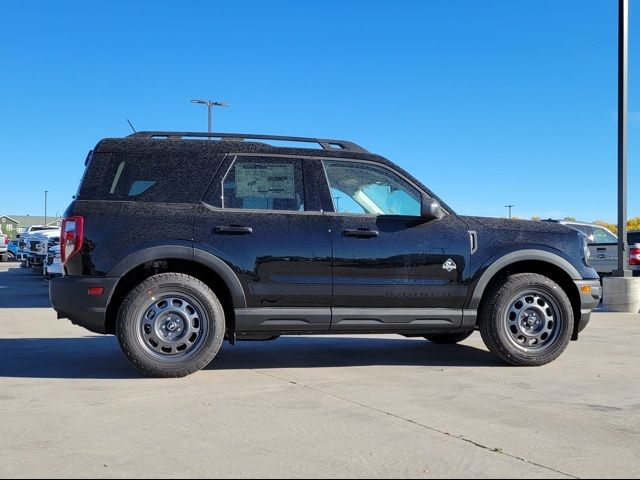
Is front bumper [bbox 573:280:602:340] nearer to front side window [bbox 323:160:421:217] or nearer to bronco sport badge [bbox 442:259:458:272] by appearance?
bronco sport badge [bbox 442:259:458:272]

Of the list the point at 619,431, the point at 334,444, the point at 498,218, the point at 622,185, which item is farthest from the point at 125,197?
the point at 622,185

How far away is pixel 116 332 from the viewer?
5.26m

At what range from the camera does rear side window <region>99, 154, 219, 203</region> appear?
5.45 meters

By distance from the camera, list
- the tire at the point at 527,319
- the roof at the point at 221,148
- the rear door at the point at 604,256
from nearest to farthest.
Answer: the roof at the point at 221,148 → the tire at the point at 527,319 → the rear door at the point at 604,256

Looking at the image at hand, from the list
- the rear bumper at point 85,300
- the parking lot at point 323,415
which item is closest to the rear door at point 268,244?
the parking lot at point 323,415

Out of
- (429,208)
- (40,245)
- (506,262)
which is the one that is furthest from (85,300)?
(40,245)

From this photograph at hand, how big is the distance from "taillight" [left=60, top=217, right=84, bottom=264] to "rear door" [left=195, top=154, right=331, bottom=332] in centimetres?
94

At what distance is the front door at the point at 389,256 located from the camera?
5.59m

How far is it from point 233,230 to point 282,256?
0.47 meters

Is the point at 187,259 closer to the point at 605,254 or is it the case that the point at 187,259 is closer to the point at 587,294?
the point at 587,294

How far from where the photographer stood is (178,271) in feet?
18.2

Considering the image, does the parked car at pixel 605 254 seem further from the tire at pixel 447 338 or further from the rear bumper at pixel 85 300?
the rear bumper at pixel 85 300

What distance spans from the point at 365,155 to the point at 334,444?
3.07 metres

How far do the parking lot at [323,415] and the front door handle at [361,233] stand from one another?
1.23 m
